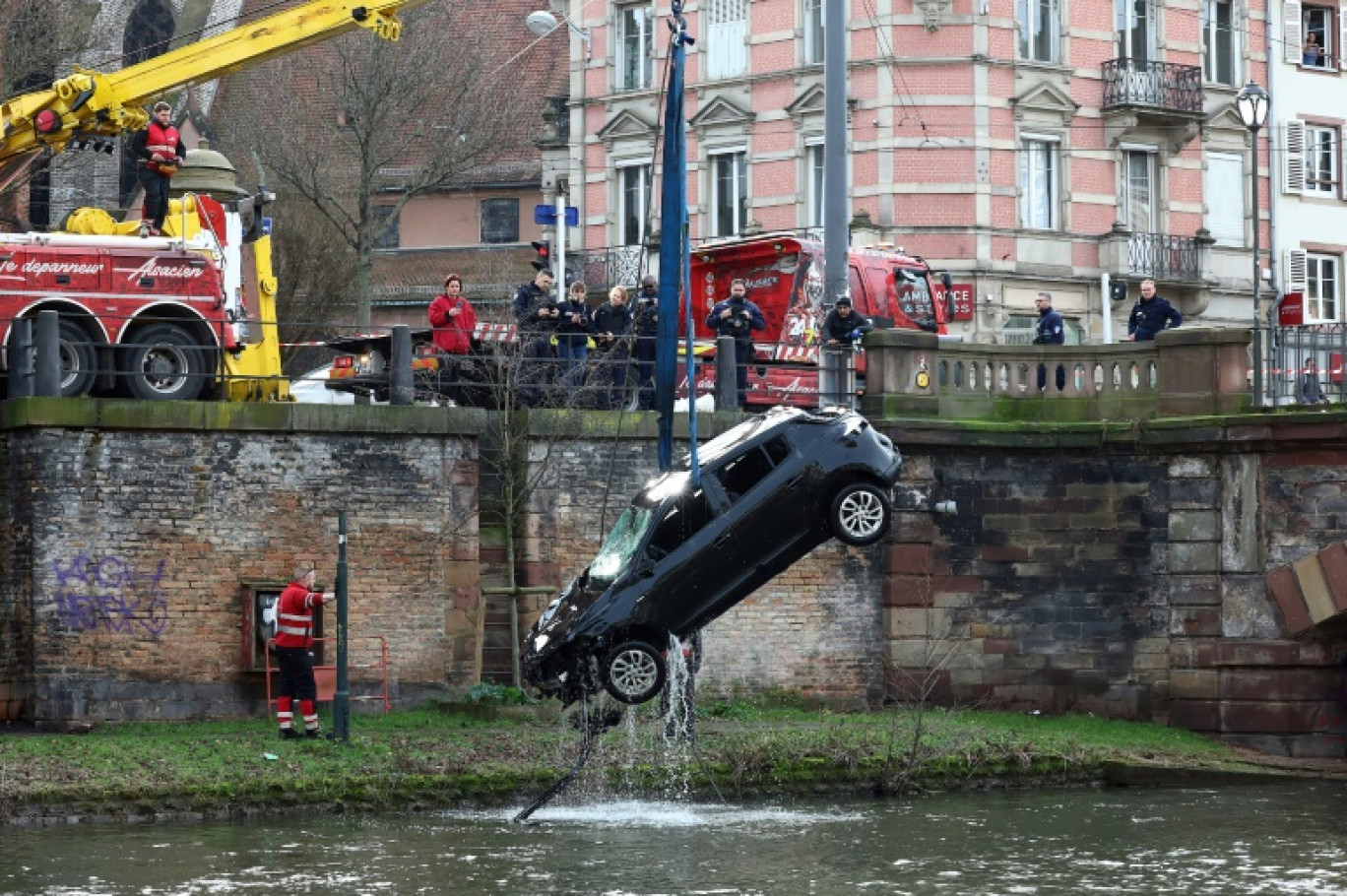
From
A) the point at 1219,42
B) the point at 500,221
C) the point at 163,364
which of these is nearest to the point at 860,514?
the point at 163,364

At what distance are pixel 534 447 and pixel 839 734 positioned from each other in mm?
5648

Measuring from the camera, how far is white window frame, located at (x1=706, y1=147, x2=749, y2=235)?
2232 inches

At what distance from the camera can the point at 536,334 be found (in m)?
34.8

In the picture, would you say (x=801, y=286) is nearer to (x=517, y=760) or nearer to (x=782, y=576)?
(x=782, y=576)

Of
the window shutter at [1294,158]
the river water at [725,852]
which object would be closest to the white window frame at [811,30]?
the window shutter at [1294,158]

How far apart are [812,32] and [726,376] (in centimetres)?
2091

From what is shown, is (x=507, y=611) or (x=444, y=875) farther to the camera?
(x=507, y=611)

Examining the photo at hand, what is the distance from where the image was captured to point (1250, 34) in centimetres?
5875

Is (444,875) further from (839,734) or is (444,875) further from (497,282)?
(497,282)

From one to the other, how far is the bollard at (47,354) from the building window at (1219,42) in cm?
3171

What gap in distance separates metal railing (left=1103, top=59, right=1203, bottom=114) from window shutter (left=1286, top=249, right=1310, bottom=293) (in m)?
4.67

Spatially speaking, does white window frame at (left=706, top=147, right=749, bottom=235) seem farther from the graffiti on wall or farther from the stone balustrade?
the graffiti on wall

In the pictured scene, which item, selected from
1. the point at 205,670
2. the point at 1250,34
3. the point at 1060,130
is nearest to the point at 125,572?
the point at 205,670

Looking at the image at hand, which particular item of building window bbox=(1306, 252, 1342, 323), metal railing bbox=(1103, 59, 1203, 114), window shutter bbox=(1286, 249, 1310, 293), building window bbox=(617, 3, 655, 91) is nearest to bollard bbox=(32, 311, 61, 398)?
building window bbox=(617, 3, 655, 91)
